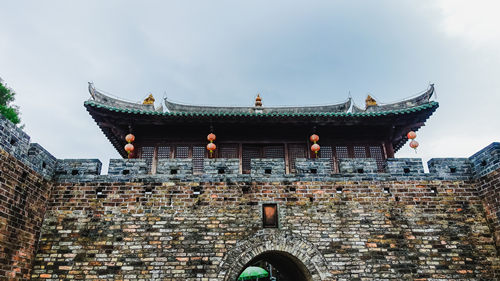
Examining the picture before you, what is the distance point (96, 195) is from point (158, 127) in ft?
7.76

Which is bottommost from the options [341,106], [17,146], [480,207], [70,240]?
[70,240]

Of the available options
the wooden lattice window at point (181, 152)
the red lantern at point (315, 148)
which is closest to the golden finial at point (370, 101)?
the red lantern at point (315, 148)

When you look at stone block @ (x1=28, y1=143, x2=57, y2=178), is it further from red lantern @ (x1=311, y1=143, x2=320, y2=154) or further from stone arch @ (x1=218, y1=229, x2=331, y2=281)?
red lantern @ (x1=311, y1=143, x2=320, y2=154)

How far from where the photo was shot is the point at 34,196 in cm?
609

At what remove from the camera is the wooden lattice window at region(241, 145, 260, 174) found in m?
8.16

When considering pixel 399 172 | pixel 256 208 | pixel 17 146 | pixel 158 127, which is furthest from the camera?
pixel 158 127

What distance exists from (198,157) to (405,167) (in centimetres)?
483

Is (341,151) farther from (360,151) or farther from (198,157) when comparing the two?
(198,157)

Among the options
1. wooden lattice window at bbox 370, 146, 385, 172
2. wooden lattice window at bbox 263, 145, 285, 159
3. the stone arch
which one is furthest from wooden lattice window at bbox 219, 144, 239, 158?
wooden lattice window at bbox 370, 146, 385, 172

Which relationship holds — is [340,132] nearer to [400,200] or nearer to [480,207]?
[400,200]

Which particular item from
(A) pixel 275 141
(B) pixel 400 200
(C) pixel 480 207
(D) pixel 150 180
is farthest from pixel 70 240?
(C) pixel 480 207

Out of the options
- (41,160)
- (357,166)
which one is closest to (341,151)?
(357,166)

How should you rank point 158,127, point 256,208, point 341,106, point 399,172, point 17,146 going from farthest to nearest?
point 341,106, point 158,127, point 399,172, point 256,208, point 17,146

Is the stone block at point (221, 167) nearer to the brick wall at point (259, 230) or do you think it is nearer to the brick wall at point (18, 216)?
the brick wall at point (259, 230)
